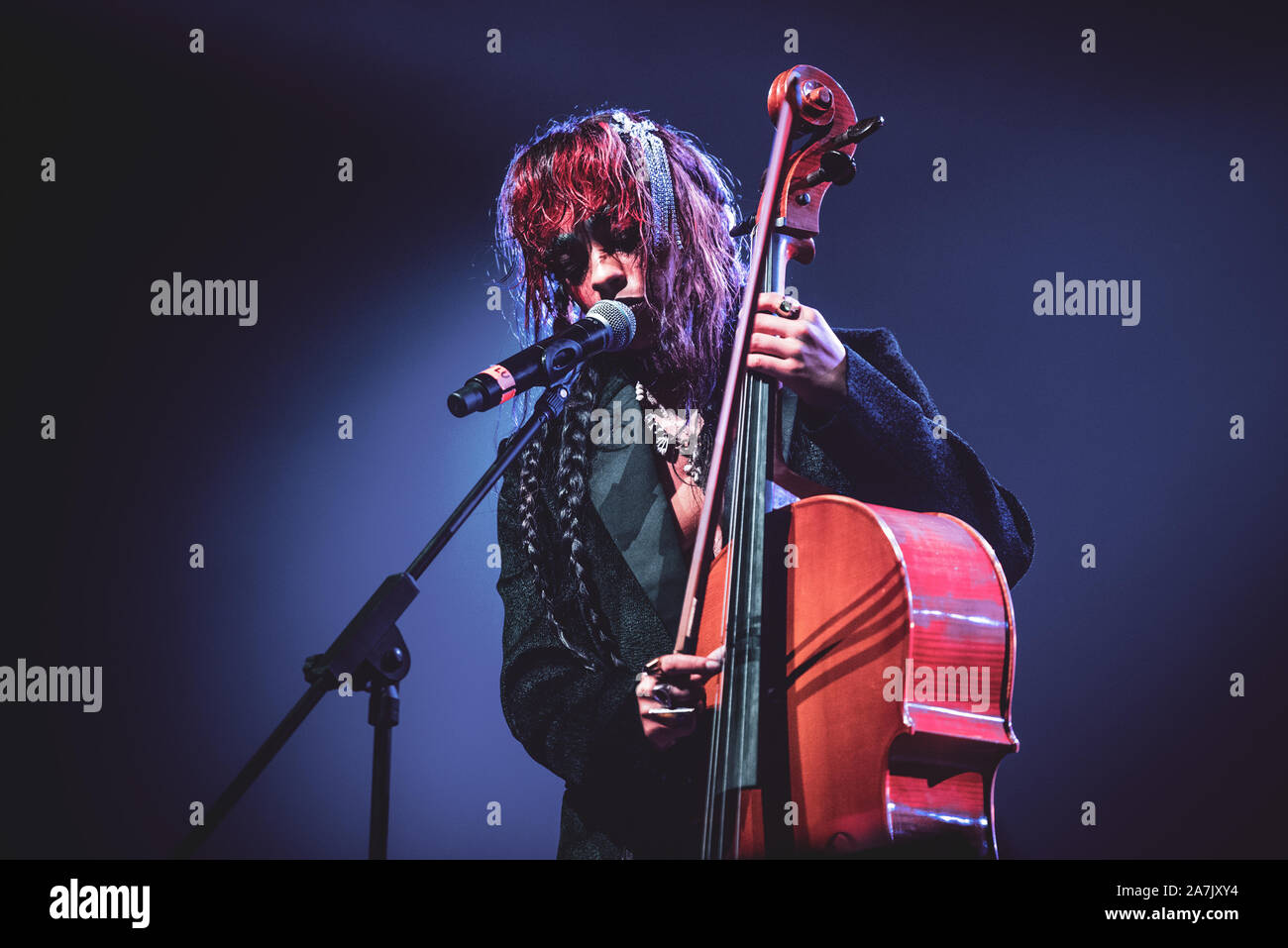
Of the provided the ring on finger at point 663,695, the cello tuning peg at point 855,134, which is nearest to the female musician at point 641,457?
the ring on finger at point 663,695

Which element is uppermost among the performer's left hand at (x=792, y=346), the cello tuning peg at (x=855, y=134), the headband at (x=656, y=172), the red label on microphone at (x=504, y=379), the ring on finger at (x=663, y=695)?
the headband at (x=656, y=172)

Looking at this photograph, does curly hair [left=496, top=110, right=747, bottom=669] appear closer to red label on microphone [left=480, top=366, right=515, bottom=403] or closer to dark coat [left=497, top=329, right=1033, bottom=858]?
dark coat [left=497, top=329, right=1033, bottom=858]

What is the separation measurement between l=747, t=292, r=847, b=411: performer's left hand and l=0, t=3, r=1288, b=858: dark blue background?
1118 millimetres

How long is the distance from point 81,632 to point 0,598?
216mm

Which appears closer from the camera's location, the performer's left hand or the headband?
the performer's left hand

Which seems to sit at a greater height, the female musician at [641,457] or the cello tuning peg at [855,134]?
the cello tuning peg at [855,134]

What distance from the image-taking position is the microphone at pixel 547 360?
1.33 metres

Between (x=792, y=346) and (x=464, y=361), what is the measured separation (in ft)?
5.01

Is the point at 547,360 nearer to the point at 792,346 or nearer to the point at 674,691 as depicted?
the point at 792,346

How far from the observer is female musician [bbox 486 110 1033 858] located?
4.82 feet

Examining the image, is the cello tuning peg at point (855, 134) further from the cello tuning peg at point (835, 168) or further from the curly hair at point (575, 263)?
the curly hair at point (575, 263)

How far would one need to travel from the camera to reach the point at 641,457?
6.03 feet

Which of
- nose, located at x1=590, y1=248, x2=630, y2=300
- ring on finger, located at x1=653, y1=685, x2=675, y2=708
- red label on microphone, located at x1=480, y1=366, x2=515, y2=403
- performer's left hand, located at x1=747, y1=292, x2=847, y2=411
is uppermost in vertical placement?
nose, located at x1=590, y1=248, x2=630, y2=300

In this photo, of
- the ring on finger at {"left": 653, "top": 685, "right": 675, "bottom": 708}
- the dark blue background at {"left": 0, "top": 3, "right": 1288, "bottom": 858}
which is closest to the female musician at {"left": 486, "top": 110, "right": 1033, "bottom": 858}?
the ring on finger at {"left": 653, "top": 685, "right": 675, "bottom": 708}
